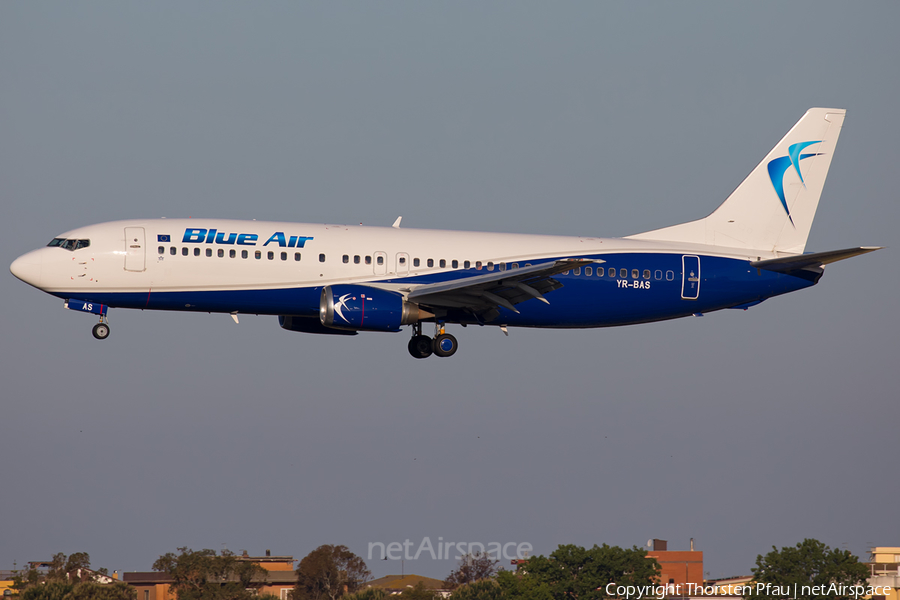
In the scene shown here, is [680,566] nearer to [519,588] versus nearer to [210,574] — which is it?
[519,588]

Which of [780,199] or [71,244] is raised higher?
[780,199]

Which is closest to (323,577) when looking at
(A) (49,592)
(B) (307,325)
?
(A) (49,592)

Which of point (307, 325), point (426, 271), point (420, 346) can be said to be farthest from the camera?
point (307, 325)

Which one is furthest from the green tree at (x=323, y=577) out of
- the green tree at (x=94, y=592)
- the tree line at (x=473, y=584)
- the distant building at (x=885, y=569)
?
the distant building at (x=885, y=569)

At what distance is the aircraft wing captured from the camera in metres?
40.7

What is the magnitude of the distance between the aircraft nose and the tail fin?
26675 millimetres

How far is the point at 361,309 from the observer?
1615 inches

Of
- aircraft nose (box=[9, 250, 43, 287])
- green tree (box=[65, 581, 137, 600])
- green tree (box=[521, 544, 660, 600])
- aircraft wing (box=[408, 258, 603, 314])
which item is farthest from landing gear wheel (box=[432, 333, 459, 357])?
green tree (box=[521, 544, 660, 600])

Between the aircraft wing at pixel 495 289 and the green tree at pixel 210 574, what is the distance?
55.2m

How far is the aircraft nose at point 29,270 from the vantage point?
4075 centimetres

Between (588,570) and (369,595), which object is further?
(588,570)

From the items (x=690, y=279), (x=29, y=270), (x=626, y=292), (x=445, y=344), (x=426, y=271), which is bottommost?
(x=445, y=344)

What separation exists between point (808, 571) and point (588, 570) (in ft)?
74.7

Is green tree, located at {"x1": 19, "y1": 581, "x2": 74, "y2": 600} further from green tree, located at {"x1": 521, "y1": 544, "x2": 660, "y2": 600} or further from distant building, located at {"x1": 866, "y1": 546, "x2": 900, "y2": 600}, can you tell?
distant building, located at {"x1": 866, "y1": 546, "x2": 900, "y2": 600}
